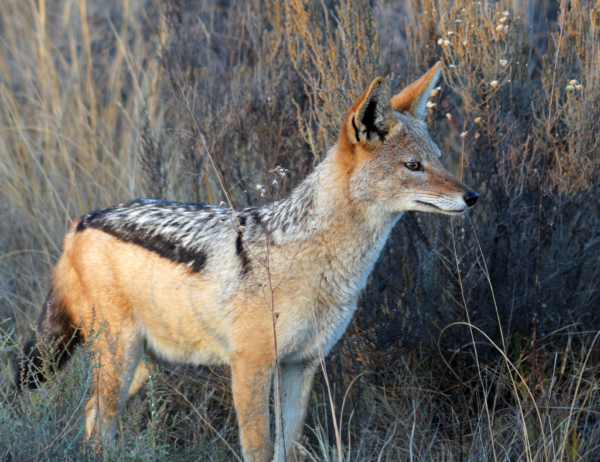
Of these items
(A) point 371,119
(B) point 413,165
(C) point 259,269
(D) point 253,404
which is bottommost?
(D) point 253,404

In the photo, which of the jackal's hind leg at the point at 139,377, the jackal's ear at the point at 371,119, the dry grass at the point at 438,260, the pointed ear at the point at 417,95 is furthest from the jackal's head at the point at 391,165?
the jackal's hind leg at the point at 139,377

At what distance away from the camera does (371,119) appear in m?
3.09

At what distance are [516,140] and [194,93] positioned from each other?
259 centimetres

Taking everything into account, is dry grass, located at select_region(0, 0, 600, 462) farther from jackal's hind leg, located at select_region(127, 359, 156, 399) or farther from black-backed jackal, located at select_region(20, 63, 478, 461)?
black-backed jackal, located at select_region(20, 63, 478, 461)

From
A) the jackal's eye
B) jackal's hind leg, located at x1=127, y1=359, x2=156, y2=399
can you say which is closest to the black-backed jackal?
the jackal's eye

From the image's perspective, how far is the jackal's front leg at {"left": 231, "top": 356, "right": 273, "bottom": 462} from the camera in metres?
3.06

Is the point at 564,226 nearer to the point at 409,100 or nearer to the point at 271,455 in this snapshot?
the point at 409,100

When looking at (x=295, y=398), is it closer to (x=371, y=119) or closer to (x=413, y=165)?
(x=413, y=165)

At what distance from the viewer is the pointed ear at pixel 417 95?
3.29 metres

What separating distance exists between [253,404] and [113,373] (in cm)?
96

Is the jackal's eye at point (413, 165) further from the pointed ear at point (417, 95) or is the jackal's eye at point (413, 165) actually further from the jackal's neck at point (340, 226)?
the pointed ear at point (417, 95)

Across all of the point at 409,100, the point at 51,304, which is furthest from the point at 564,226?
the point at 51,304

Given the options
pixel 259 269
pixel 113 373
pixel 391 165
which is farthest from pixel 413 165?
pixel 113 373

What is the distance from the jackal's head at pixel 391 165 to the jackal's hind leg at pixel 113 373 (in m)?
1.67
